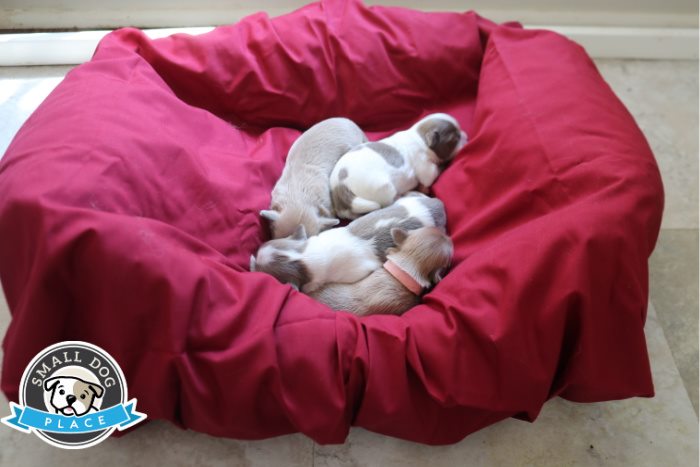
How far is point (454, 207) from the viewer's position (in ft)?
5.23

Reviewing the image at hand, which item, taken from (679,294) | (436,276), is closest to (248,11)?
(436,276)

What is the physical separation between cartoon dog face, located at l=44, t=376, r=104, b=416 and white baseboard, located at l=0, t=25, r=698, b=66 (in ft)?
4.59

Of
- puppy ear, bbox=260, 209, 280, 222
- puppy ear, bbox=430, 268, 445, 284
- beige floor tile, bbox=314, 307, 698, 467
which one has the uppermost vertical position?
puppy ear, bbox=260, 209, 280, 222

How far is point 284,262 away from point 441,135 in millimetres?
582

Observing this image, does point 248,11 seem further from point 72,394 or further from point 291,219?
point 72,394

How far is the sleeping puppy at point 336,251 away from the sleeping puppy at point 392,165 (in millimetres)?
77

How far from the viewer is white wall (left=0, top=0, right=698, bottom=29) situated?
2.18m

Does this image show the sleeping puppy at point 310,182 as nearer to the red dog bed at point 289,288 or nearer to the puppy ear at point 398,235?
the red dog bed at point 289,288

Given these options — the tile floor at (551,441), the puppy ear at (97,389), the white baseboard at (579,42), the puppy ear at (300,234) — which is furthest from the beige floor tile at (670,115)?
the puppy ear at (97,389)

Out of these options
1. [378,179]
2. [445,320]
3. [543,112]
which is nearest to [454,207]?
[378,179]

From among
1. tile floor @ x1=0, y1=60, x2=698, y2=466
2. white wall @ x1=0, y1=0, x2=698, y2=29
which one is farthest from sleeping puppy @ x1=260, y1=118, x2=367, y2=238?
white wall @ x1=0, y1=0, x2=698, y2=29

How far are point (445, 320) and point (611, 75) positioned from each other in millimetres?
1544

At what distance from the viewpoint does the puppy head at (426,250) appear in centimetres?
140

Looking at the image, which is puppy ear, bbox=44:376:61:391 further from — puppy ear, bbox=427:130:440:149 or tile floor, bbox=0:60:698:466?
puppy ear, bbox=427:130:440:149
